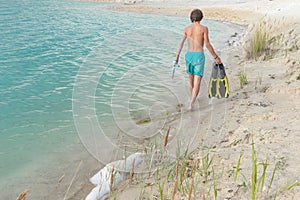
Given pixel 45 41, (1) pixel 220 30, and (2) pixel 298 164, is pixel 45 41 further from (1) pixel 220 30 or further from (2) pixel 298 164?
(2) pixel 298 164

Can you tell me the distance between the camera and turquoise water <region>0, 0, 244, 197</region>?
5.31 meters

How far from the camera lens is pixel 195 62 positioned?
616 centimetres

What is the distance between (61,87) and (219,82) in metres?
4.94

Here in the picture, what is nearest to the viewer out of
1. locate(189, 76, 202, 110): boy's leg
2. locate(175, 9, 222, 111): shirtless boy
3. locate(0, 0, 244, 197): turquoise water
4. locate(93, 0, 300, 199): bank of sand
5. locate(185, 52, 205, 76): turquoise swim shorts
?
locate(93, 0, 300, 199): bank of sand

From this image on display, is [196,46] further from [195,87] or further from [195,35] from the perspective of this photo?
[195,87]

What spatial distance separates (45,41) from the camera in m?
15.3

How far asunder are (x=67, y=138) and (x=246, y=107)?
373 centimetres

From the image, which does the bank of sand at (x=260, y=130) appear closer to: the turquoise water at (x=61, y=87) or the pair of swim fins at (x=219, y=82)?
the pair of swim fins at (x=219, y=82)

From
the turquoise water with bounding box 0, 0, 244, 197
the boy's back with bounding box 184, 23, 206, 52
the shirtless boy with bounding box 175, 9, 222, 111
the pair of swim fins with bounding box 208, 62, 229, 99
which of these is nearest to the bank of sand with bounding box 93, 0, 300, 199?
the pair of swim fins with bounding box 208, 62, 229, 99

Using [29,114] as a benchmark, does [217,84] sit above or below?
above

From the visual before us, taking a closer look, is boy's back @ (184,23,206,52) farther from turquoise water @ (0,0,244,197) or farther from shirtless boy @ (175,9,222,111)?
turquoise water @ (0,0,244,197)

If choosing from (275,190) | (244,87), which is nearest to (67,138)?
(275,190)

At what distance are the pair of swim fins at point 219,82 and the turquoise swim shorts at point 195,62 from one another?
11.2 inches

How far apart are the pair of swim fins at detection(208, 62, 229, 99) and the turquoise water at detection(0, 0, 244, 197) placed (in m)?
1.28
